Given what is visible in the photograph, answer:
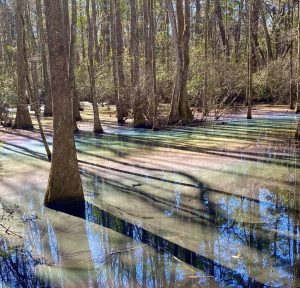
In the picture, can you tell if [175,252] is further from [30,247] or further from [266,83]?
[266,83]

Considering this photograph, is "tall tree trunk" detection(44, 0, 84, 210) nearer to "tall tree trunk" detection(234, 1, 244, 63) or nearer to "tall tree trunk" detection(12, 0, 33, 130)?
"tall tree trunk" detection(12, 0, 33, 130)

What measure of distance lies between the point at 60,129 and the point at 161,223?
8.57ft

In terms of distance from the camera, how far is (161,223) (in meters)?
6.91

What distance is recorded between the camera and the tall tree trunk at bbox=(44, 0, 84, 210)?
7.59 meters

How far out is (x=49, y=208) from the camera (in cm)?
787

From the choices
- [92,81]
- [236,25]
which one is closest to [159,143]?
[92,81]

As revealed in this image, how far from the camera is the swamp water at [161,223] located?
5152 mm

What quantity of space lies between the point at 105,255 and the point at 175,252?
97 centimetres

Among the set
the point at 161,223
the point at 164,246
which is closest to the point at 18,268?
the point at 164,246

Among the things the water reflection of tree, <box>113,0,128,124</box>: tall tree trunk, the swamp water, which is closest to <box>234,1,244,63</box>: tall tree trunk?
<box>113,0,128,124</box>: tall tree trunk

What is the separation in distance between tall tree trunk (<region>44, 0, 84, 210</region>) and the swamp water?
343mm

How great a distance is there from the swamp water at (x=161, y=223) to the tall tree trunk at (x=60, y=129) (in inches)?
13.5

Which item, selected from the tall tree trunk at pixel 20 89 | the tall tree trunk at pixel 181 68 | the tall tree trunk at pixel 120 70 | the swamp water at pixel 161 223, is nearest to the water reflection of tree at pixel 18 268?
the swamp water at pixel 161 223

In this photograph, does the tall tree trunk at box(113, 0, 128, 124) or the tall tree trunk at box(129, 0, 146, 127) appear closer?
the tall tree trunk at box(129, 0, 146, 127)
